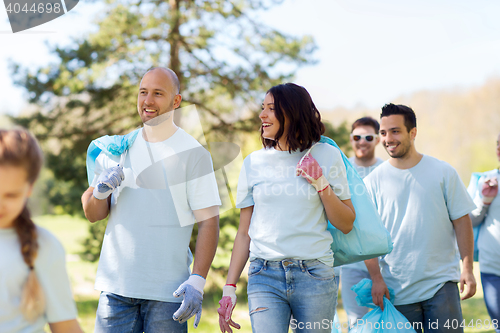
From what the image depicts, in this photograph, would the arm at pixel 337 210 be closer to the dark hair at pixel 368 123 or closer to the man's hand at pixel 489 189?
the man's hand at pixel 489 189

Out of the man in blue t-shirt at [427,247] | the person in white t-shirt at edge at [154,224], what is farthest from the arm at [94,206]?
the man in blue t-shirt at [427,247]

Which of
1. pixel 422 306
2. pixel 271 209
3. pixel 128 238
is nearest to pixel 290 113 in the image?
pixel 271 209

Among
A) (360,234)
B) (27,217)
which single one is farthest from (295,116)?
(27,217)

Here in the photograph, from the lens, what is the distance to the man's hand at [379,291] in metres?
2.94

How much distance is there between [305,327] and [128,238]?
3.45 feet

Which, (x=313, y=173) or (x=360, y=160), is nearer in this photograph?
(x=313, y=173)

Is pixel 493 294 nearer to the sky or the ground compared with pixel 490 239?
nearer to the ground

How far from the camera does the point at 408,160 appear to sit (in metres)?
3.21

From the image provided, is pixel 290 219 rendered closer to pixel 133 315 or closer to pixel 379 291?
pixel 133 315

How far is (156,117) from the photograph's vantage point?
2.51m

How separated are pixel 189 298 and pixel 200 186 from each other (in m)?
0.60

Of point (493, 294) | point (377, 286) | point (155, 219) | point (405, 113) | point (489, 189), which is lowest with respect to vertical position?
point (493, 294)

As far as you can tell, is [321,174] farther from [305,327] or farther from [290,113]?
[305,327]

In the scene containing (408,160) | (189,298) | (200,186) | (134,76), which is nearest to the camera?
(189,298)
